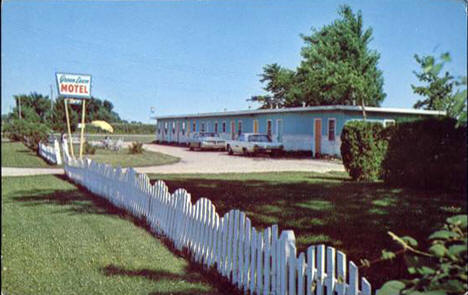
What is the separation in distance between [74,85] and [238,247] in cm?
226

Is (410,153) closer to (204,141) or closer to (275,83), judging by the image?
(204,141)

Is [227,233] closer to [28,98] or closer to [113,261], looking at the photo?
[113,261]

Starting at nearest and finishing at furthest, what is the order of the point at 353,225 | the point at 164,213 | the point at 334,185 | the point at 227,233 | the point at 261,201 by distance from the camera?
the point at 227,233, the point at 164,213, the point at 353,225, the point at 261,201, the point at 334,185

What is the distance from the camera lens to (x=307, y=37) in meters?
4.42

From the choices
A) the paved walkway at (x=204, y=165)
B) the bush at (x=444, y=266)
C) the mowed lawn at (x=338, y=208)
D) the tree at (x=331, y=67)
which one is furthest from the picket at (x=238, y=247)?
the tree at (x=331, y=67)

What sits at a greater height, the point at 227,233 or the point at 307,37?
the point at 307,37

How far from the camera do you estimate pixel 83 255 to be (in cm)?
453

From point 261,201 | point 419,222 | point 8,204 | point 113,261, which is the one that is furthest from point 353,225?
point 8,204

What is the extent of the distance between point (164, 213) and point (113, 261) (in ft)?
4.40

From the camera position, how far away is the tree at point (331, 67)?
432 centimetres

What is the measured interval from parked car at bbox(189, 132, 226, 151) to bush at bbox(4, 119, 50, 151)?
396 centimetres

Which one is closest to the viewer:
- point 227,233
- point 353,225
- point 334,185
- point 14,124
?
point 14,124

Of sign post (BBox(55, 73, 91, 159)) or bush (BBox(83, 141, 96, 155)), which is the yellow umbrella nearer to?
sign post (BBox(55, 73, 91, 159))

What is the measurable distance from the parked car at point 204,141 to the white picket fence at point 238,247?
8.21 ft
